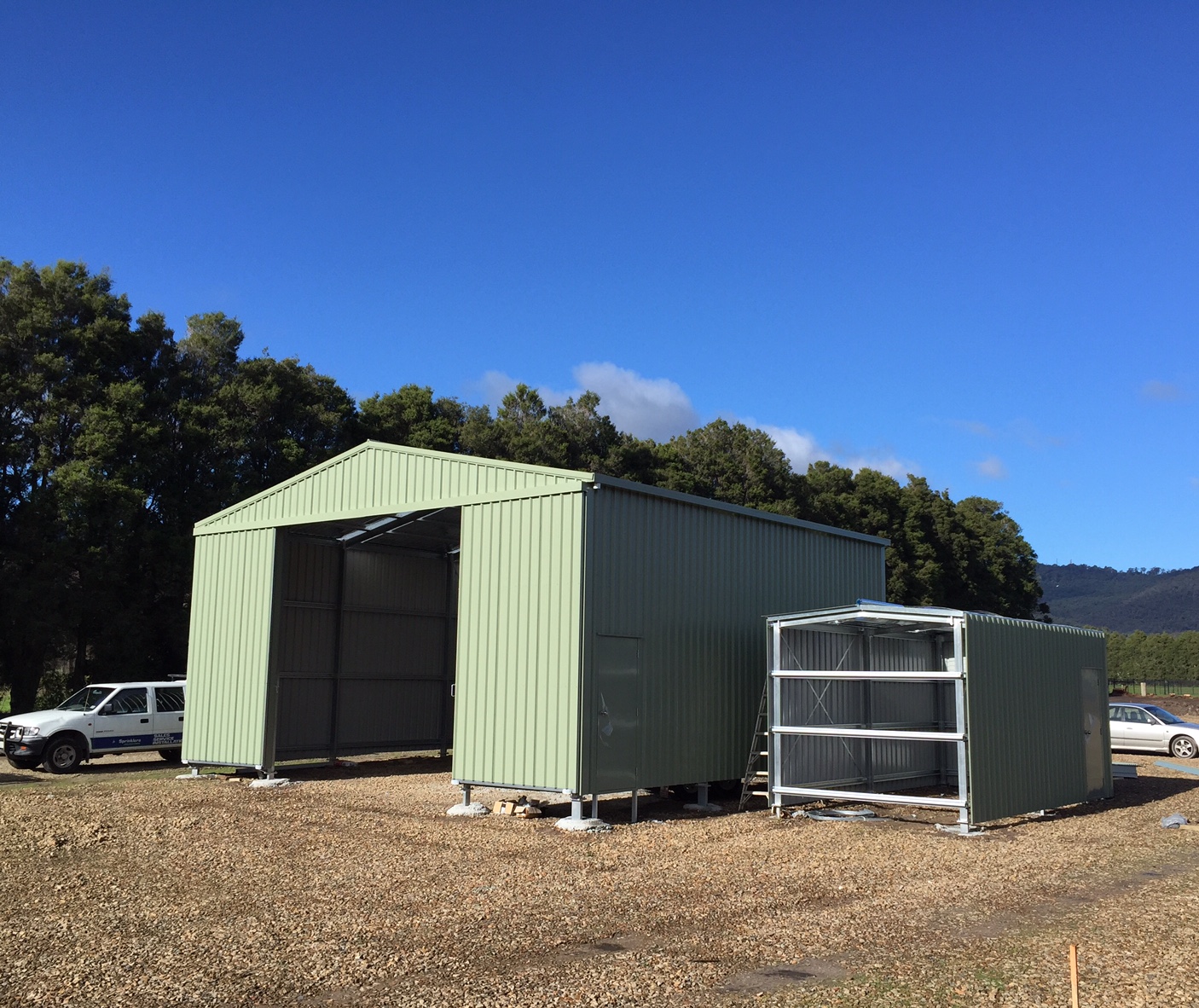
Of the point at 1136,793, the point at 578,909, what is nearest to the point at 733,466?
the point at 1136,793

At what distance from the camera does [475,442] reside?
36844 mm

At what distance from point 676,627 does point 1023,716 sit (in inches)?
183

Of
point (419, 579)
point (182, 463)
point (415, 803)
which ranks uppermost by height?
point (182, 463)

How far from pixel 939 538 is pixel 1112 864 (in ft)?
133

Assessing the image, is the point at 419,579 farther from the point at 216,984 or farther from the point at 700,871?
the point at 216,984

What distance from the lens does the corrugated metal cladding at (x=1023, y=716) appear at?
1293 cm

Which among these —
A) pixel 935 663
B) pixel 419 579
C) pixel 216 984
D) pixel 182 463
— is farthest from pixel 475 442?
pixel 216 984

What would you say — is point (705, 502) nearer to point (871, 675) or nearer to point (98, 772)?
point (871, 675)

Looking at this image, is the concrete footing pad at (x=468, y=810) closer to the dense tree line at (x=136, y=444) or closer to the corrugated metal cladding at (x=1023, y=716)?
the corrugated metal cladding at (x=1023, y=716)

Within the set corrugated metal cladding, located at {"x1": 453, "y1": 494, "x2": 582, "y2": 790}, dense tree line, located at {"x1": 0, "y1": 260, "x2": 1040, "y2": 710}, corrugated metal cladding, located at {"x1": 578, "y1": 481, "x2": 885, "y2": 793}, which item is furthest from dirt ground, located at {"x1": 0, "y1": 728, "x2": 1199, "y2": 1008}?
dense tree line, located at {"x1": 0, "y1": 260, "x2": 1040, "y2": 710}

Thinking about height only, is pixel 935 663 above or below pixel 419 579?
below

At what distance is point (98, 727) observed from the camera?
1933 cm

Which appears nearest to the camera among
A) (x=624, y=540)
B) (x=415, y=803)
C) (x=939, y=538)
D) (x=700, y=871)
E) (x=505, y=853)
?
(x=700, y=871)

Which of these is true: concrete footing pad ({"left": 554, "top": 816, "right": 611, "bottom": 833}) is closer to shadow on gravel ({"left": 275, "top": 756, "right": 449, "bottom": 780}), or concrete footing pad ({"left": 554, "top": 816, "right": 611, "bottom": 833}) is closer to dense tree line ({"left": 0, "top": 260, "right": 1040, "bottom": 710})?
shadow on gravel ({"left": 275, "top": 756, "right": 449, "bottom": 780})
